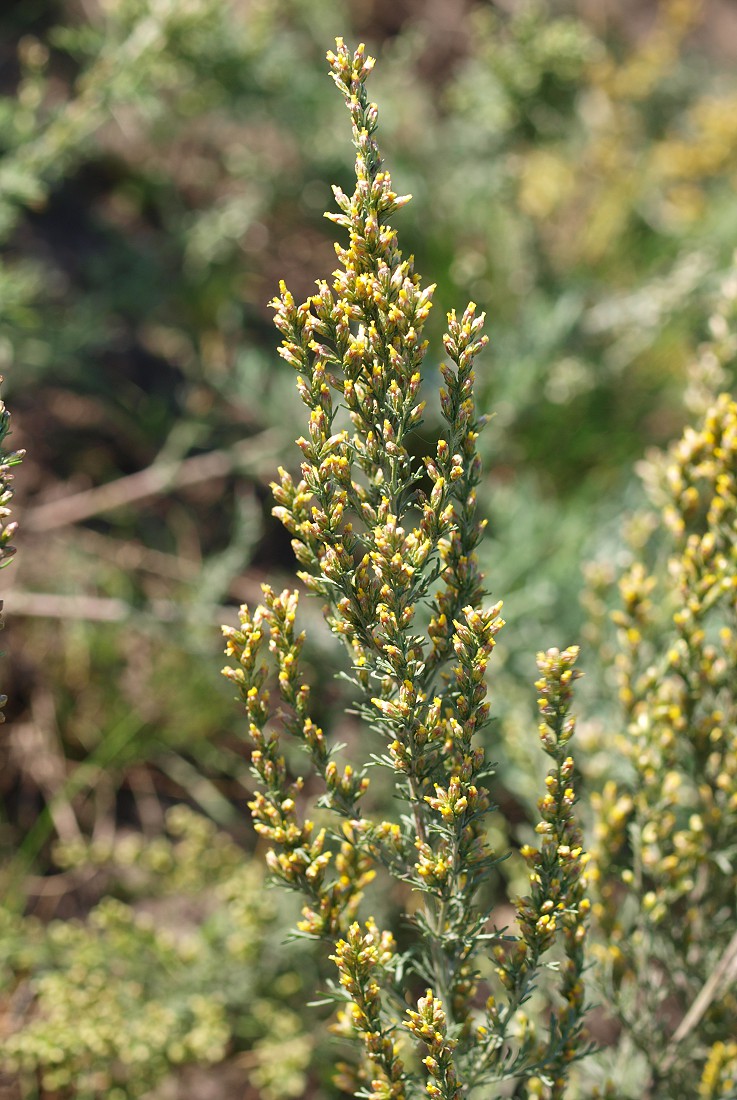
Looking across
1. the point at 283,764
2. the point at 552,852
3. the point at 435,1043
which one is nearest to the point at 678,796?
the point at 552,852

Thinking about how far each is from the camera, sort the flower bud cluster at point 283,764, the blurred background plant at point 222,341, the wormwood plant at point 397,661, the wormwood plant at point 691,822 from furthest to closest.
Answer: the blurred background plant at point 222,341 → the wormwood plant at point 691,822 → the flower bud cluster at point 283,764 → the wormwood plant at point 397,661

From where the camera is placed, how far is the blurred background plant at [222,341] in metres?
3.63

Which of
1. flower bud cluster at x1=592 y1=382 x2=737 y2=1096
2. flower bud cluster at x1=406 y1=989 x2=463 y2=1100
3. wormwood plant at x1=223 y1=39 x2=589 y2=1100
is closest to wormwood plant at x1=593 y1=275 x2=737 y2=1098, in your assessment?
flower bud cluster at x1=592 y1=382 x2=737 y2=1096

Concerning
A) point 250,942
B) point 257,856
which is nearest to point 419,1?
point 257,856

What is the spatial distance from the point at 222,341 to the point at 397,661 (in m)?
3.45

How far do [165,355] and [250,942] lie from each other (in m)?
2.84

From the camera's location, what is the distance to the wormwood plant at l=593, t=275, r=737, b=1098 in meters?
2.28

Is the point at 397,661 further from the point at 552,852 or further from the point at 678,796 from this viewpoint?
the point at 678,796

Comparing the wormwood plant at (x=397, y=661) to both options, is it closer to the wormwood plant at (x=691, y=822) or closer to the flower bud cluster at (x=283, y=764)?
the flower bud cluster at (x=283, y=764)

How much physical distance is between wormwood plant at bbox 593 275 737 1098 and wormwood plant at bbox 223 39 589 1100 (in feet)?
1.39

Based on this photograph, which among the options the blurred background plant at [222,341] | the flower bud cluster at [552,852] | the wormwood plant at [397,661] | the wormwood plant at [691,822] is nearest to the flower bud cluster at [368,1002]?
the wormwood plant at [397,661]

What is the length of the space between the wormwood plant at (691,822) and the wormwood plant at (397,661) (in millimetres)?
423

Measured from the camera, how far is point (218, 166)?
5.59m

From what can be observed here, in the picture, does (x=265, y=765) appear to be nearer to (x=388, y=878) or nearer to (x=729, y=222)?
(x=388, y=878)
